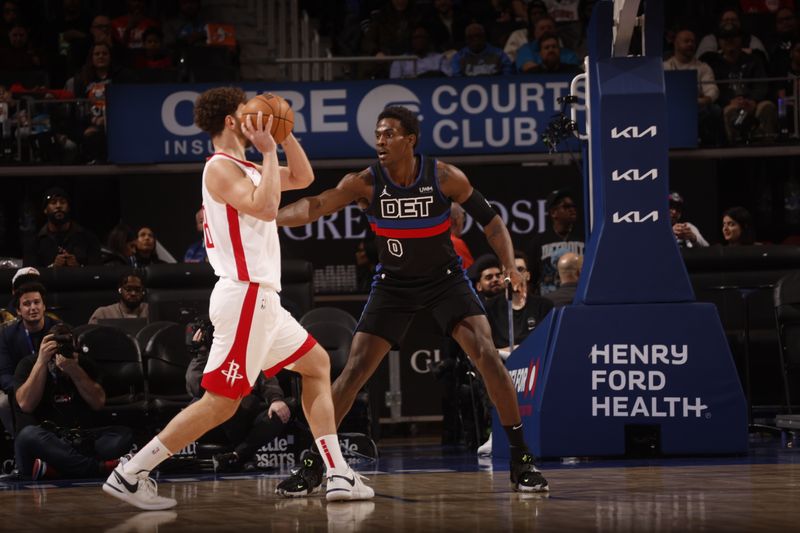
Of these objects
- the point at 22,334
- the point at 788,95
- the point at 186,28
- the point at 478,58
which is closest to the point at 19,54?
the point at 186,28

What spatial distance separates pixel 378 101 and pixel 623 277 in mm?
5888

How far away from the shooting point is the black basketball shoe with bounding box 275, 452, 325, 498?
21.8ft

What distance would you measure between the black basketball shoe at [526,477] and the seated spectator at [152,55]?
34.4 feet

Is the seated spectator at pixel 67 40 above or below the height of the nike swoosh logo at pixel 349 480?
above

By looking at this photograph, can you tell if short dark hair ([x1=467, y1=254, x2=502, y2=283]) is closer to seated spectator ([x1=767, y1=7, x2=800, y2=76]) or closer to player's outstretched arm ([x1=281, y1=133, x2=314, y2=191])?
player's outstretched arm ([x1=281, y1=133, x2=314, y2=191])

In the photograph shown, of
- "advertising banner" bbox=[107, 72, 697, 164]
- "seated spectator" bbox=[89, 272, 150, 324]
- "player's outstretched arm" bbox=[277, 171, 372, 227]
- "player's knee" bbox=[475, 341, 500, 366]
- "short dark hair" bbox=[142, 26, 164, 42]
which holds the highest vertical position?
"short dark hair" bbox=[142, 26, 164, 42]

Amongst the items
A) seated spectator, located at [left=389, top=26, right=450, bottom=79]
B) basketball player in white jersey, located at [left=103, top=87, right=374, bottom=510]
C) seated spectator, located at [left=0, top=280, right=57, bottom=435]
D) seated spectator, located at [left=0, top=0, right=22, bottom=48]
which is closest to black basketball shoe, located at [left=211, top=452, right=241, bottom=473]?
seated spectator, located at [left=0, top=280, right=57, bottom=435]

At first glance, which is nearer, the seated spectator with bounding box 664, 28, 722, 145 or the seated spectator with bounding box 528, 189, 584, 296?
the seated spectator with bounding box 528, 189, 584, 296

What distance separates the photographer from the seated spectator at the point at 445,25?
16.8 meters

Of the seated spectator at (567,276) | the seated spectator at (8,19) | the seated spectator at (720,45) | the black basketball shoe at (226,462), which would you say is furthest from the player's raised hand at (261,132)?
the seated spectator at (8,19)

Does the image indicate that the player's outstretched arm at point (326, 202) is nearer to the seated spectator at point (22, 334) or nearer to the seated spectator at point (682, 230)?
the seated spectator at point (22, 334)

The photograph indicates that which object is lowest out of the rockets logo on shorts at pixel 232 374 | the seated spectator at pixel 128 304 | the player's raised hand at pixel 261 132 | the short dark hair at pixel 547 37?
the rockets logo on shorts at pixel 232 374

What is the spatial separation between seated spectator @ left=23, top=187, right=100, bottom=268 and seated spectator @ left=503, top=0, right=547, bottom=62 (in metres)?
5.95

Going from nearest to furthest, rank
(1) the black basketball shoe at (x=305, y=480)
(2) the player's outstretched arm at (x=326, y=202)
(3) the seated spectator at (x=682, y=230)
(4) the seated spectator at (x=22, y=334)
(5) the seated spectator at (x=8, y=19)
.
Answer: (1) the black basketball shoe at (x=305, y=480) → (2) the player's outstretched arm at (x=326, y=202) → (4) the seated spectator at (x=22, y=334) → (3) the seated spectator at (x=682, y=230) → (5) the seated spectator at (x=8, y=19)
